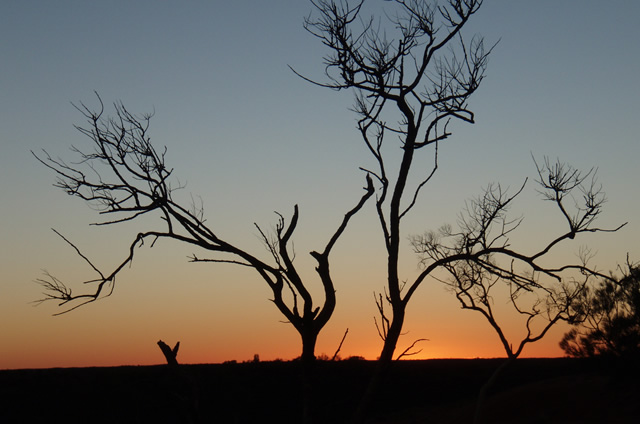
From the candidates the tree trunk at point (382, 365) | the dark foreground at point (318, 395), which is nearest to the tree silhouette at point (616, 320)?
the dark foreground at point (318, 395)

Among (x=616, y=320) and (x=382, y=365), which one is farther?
(x=616, y=320)

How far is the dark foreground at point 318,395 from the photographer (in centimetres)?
2200

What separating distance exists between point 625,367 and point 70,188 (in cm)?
2021

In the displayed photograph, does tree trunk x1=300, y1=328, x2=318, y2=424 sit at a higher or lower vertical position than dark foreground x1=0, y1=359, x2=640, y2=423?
lower

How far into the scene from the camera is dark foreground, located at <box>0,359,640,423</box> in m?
22.0

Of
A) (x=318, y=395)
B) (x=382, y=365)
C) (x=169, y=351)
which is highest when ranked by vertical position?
(x=318, y=395)

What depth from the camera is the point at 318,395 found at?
90.2 ft

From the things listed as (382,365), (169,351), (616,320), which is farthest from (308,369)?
(616,320)

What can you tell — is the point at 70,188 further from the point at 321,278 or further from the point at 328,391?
the point at 328,391

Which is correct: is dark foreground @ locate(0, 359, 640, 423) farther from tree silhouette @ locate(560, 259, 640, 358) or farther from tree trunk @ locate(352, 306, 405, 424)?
tree trunk @ locate(352, 306, 405, 424)

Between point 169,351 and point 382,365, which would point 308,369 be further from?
point 169,351

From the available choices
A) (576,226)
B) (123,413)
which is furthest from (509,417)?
(576,226)

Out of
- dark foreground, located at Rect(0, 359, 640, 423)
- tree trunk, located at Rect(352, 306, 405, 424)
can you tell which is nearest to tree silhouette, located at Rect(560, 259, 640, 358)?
dark foreground, located at Rect(0, 359, 640, 423)

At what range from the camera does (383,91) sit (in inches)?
327
